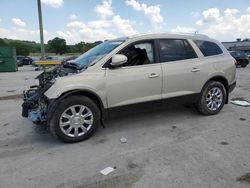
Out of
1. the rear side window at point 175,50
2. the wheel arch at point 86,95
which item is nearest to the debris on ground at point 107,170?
the wheel arch at point 86,95

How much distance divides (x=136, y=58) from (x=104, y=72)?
724 millimetres

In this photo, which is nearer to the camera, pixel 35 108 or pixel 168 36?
pixel 35 108

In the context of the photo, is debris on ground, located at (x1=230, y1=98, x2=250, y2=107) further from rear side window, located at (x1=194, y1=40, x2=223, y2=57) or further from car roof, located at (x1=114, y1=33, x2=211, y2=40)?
car roof, located at (x1=114, y1=33, x2=211, y2=40)

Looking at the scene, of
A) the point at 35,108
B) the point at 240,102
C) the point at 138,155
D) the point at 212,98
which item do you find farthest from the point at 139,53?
the point at 240,102

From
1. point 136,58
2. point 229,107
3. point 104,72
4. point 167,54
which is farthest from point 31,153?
point 229,107

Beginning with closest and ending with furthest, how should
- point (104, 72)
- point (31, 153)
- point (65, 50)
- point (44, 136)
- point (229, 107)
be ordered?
1. point (31, 153)
2. point (104, 72)
3. point (44, 136)
4. point (229, 107)
5. point (65, 50)

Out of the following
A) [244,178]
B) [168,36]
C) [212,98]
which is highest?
[168,36]

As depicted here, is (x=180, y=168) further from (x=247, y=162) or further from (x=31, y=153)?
(x=31, y=153)

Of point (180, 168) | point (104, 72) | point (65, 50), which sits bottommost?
point (180, 168)

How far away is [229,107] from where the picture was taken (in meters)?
5.77

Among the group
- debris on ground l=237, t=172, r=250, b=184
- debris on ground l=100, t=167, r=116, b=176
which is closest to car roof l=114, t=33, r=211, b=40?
debris on ground l=100, t=167, r=116, b=176

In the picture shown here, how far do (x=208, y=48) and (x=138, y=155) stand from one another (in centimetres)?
302

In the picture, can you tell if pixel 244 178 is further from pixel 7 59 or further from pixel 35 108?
pixel 7 59

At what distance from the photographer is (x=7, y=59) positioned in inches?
787
